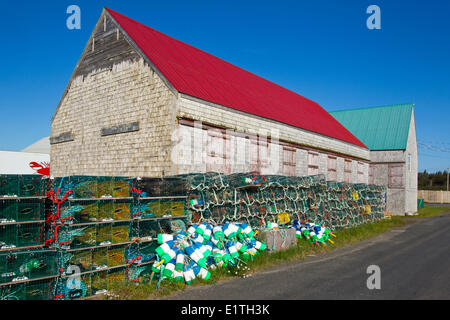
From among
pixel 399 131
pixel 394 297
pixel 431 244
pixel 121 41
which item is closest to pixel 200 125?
pixel 121 41

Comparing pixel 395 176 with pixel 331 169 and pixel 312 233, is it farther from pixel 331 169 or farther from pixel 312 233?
pixel 312 233

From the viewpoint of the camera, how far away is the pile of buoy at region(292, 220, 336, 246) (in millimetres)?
13648

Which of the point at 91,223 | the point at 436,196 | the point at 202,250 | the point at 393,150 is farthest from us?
the point at 436,196

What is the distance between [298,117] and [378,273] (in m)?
15.1

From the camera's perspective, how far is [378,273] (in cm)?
946

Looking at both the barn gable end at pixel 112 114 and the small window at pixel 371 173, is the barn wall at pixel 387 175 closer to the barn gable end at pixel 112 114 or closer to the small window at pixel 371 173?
the small window at pixel 371 173

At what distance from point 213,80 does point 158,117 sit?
512 centimetres

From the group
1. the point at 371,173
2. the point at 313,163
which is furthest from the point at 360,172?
the point at 313,163

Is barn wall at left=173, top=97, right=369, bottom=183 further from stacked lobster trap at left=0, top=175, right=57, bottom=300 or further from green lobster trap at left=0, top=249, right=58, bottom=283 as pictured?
green lobster trap at left=0, top=249, right=58, bottom=283

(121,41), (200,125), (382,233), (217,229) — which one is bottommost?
(382,233)

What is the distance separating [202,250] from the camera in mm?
8953

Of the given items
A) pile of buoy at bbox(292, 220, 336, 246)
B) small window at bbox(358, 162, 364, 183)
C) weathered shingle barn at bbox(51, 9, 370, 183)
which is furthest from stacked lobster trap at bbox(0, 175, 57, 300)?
small window at bbox(358, 162, 364, 183)

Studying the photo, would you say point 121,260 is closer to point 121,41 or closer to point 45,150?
point 121,41

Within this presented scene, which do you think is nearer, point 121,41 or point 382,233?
point 121,41
